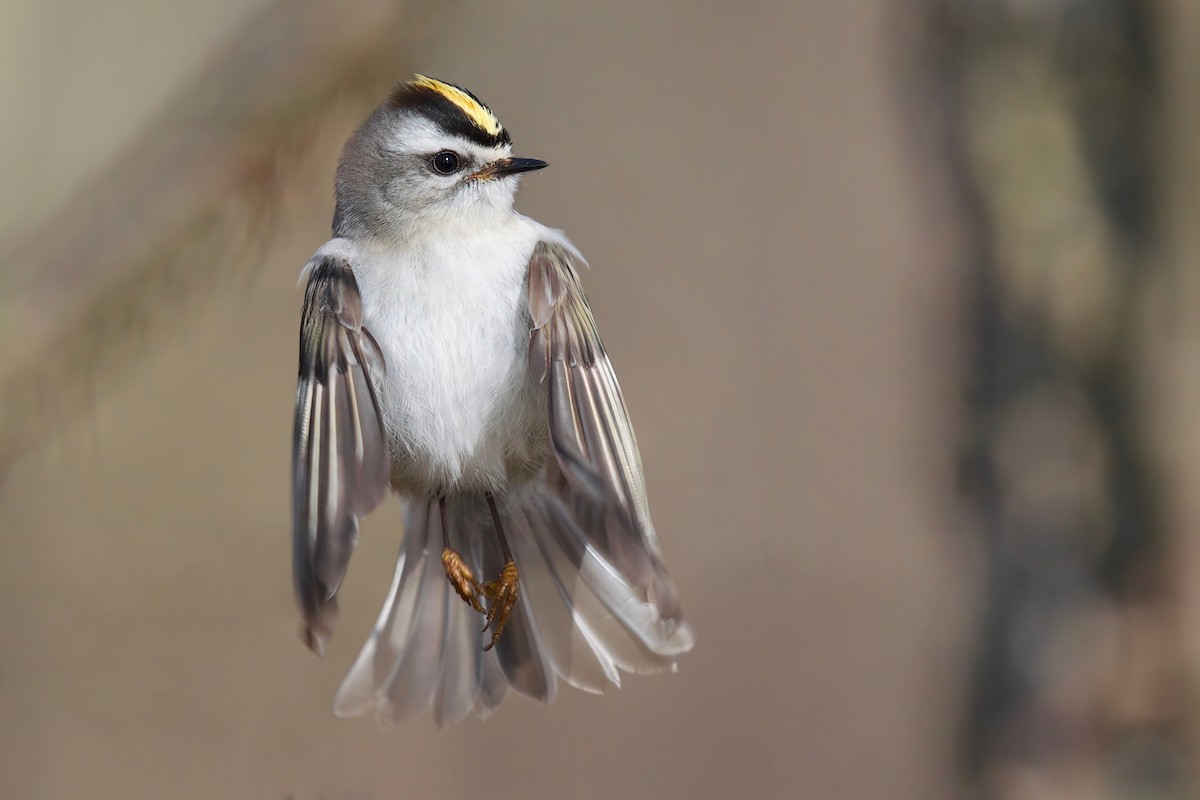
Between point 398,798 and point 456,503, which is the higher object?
point 456,503

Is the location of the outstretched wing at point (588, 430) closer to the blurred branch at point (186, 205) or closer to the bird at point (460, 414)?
the bird at point (460, 414)

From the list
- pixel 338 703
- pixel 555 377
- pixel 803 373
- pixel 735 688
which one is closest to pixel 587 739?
pixel 735 688

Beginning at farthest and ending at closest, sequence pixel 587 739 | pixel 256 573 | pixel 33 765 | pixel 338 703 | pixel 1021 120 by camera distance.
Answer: pixel 587 739
pixel 256 573
pixel 1021 120
pixel 33 765
pixel 338 703

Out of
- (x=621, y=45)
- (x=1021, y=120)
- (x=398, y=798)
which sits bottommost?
(x=398, y=798)

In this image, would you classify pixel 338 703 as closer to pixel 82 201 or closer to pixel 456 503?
pixel 456 503

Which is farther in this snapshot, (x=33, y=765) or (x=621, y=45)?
(x=621, y=45)

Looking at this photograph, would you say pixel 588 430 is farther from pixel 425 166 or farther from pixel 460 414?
pixel 425 166
